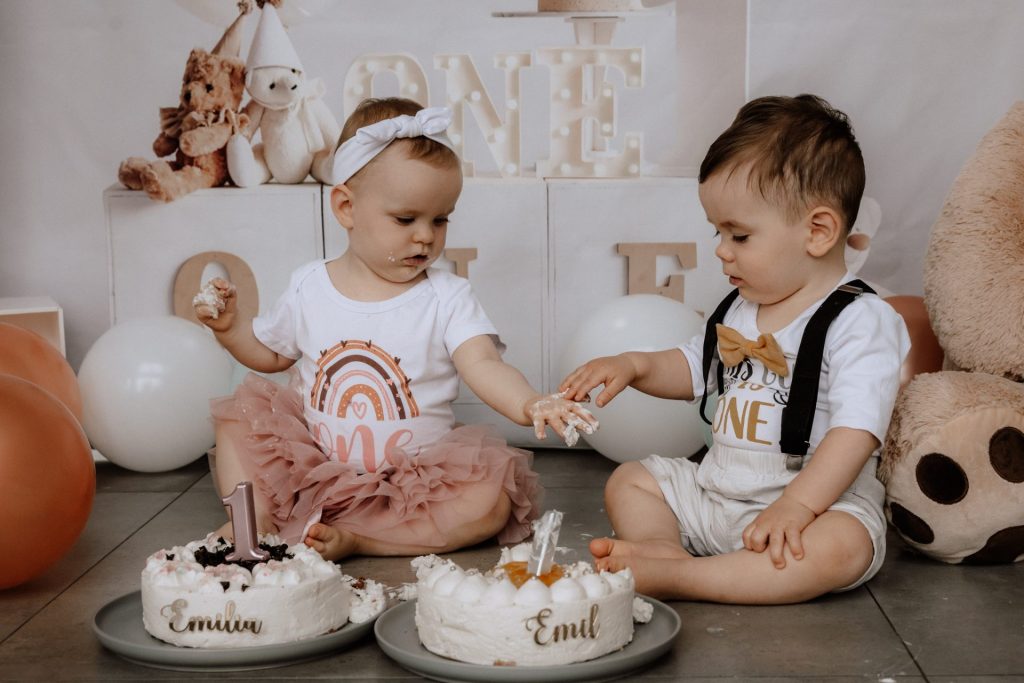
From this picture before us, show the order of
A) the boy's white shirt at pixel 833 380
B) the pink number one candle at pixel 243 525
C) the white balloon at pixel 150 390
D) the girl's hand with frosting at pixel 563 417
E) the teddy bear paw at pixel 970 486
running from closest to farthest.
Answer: the pink number one candle at pixel 243 525 < the girl's hand with frosting at pixel 563 417 < the boy's white shirt at pixel 833 380 < the teddy bear paw at pixel 970 486 < the white balloon at pixel 150 390

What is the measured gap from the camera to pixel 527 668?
4.44 ft

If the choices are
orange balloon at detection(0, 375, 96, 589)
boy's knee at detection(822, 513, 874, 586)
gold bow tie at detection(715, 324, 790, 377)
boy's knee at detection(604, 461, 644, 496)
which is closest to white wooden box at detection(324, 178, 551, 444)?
boy's knee at detection(604, 461, 644, 496)

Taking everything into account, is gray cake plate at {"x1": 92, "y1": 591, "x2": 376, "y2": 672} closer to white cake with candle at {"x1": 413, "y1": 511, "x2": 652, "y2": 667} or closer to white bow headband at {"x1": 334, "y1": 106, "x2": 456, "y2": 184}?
white cake with candle at {"x1": 413, "y1": 511, "x2": 652, "y2": 667}

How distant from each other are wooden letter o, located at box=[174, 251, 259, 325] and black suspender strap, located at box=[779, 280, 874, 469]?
Answer: 141cm

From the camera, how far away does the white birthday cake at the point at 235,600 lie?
1.42 meters

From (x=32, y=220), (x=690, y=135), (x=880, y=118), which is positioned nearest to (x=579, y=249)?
(x=690, y=135)

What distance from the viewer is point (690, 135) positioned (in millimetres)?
2727

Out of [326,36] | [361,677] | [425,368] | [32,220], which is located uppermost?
[326,36]

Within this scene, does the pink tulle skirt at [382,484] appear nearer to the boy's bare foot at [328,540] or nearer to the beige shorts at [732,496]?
the boy's bare foot at [328,540]

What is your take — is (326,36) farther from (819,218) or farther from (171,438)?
(819,218)

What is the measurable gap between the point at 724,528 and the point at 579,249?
1.04m

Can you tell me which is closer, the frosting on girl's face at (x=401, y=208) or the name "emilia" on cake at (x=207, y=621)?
the name "emilia" on cake at (x=207, y=621)

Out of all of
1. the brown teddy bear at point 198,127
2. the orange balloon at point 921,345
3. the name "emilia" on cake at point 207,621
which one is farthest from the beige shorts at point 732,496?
the brown teddy bear at point 198,127

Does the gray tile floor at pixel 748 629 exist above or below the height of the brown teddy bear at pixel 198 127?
below
